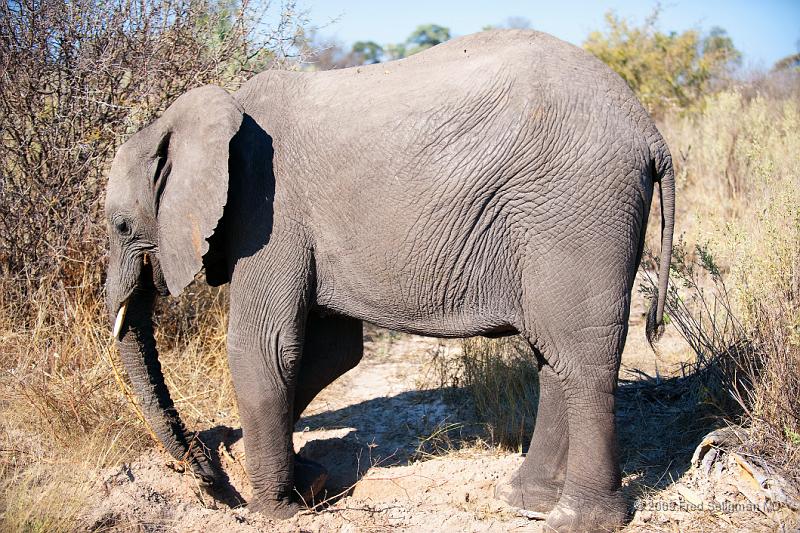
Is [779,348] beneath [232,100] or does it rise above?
beneath

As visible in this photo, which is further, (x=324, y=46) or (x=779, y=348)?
(x=324, y=46)

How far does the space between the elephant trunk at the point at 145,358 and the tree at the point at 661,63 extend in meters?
11.3

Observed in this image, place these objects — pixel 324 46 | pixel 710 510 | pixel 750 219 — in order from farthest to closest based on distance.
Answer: pixel 324 46 → pixel 750 219 → pixel 710 510

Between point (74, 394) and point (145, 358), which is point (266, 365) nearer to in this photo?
point (145, 358)

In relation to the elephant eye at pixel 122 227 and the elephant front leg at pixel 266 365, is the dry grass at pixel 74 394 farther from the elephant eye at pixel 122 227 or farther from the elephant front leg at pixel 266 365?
→ the elephant eye at pixel 122 227

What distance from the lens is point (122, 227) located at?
4.30 m

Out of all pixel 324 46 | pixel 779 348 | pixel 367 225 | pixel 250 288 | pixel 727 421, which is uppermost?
pixel 324 46

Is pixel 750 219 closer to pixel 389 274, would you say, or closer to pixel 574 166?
pixel 574 166

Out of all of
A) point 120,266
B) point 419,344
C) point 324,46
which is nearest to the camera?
point 120,266

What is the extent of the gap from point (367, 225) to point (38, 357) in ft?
9.39

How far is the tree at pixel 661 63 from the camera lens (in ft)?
46.7

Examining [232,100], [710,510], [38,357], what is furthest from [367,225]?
[38,357]

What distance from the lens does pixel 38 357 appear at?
5.37 m

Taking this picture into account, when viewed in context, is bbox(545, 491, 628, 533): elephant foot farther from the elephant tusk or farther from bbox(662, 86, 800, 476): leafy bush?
the elephant tusk
